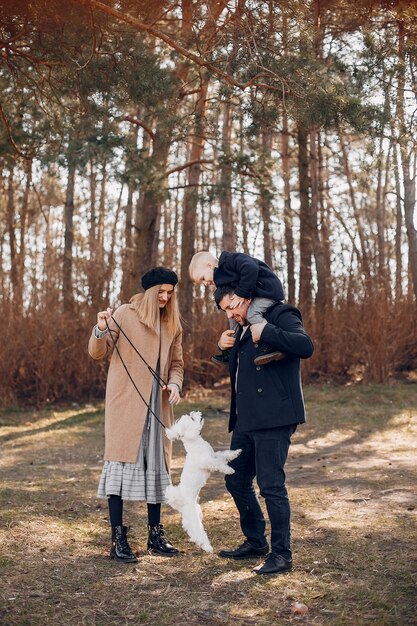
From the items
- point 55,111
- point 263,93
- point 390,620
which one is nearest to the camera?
point 390,620

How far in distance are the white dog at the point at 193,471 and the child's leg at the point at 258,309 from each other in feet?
2.06

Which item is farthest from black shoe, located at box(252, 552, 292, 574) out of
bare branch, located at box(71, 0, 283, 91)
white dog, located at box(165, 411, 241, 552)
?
bare branch, located at box(71, 0, 283, 91)

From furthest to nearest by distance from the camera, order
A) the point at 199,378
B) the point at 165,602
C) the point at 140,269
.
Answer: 1. the point at 199,378
2. the point at 140,269
3. the point at 165,602

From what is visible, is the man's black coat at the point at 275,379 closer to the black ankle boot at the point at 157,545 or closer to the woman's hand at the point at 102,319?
the woman's hand at the point at 102,319

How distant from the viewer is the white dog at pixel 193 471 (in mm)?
4441

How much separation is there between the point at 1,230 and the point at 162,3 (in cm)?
1854

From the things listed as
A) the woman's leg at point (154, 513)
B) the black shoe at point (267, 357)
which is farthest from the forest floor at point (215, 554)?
the black shoe at point (267, 357)

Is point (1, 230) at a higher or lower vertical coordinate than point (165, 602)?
higher

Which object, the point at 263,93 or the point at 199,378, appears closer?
the point at 263,93

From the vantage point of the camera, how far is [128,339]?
5.01 metres

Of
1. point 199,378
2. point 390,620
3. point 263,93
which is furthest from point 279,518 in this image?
point 199,378

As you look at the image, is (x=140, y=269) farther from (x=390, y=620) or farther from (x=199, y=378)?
(x=390, y=620)

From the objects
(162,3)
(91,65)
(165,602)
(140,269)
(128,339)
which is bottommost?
(165,602)

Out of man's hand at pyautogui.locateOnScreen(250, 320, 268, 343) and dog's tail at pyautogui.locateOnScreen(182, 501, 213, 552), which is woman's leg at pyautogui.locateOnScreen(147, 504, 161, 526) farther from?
man's hand at pyautogui.locateOnScreen(250, 320, 268, 343)
